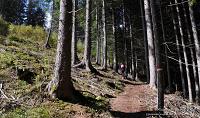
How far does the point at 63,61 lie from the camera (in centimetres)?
1069

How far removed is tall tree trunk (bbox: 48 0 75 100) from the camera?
10508 mm

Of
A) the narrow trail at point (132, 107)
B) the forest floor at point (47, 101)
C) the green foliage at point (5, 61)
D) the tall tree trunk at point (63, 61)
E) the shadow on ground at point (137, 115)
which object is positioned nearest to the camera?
the forest floor at point (47, 101)

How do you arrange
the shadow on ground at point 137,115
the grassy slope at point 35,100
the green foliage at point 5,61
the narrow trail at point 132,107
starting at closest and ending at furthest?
the grassy slope at point 35,100 → the shadow on ground at point 137,115 → the narrow trail at point 132,107 → the green foliage at point 5,61

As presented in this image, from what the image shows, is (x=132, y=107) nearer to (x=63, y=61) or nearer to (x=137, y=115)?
(x=137, y=115)

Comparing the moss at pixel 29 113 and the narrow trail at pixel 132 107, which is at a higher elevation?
the moss at pixel 29 113

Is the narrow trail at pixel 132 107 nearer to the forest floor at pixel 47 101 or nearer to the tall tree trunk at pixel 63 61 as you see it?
the forest floor at pixel 47 101

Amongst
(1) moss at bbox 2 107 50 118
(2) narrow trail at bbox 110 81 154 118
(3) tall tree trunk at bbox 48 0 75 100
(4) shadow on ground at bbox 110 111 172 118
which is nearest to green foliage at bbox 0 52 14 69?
→ (3) tall tree trunk at bbox 48 0 75 100

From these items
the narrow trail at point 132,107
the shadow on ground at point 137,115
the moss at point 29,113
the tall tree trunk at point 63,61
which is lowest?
the shadow on ground at point 137,115

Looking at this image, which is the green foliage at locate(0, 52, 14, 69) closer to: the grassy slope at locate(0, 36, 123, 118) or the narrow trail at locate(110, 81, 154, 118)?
the grassy slope at locate(0, 36, 123, 118)

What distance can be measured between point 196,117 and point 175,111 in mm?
918

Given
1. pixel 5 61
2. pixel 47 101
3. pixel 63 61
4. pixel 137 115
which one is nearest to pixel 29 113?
pixel 47 101

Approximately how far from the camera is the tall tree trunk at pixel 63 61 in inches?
414

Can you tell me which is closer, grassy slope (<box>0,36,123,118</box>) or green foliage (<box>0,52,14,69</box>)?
grassy slope (<box>0,36,123,118</box>)

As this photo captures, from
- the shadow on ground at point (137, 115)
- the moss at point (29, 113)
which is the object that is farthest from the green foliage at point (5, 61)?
the shadow on ground at point (137, 115)
